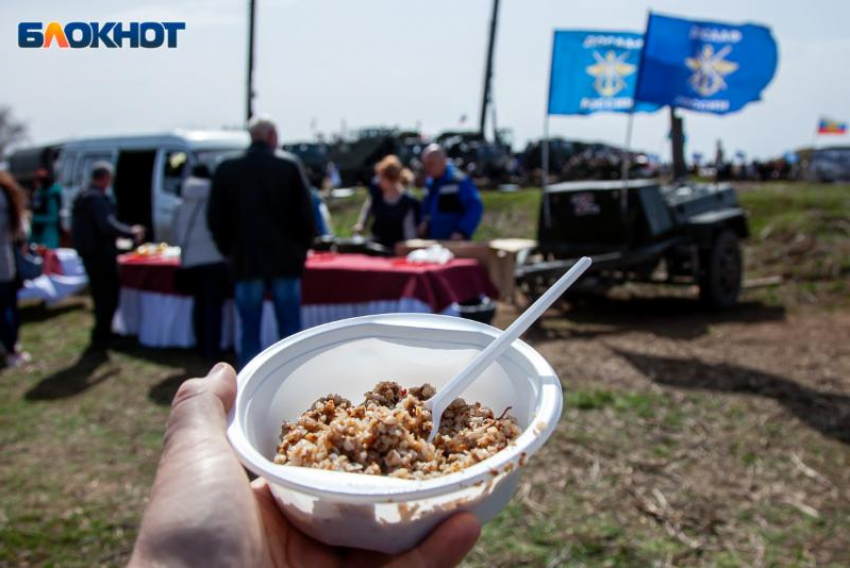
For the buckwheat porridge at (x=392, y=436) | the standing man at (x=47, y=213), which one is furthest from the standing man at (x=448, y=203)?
the standing man at (x=47, y=213)

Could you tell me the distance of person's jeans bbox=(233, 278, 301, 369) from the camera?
15.5 ft

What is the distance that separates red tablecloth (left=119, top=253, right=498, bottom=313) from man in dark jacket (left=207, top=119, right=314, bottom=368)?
2.89ft

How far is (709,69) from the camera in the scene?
341 inches

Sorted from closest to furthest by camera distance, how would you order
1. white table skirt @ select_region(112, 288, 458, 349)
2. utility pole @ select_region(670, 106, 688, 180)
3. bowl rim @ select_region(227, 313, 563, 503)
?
bowl rim @ select_region(227, 313, 563, 503), white table skirt @ select_region(112, 288, 458, 349), utility pole @ select_region(670, 106, 688, 180)

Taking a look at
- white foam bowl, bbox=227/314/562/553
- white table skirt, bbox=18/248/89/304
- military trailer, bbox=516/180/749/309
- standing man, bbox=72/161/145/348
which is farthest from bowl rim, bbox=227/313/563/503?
white table skirt, bbox=18/248/89/304

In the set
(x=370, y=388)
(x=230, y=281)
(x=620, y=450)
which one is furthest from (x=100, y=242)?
(x=370, y=388)

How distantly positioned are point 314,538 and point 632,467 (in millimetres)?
2867

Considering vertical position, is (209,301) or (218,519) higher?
(218,519)

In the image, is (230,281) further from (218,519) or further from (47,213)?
(47,213)

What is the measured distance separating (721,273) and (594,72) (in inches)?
116

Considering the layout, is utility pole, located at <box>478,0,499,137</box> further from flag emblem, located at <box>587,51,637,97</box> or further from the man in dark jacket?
the man in dark jacket

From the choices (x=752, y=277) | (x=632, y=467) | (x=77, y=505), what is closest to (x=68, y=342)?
(x=77, y=505)

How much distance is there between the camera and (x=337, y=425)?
1174mm

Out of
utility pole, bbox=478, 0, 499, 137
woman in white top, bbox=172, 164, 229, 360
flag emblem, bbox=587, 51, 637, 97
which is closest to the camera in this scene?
woman in white top, bbox=172, 164, 229, 360
